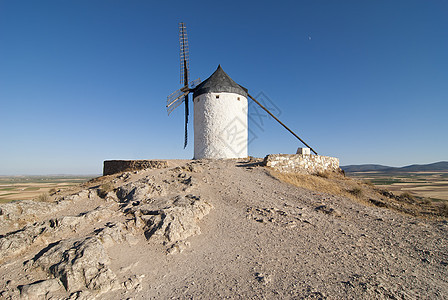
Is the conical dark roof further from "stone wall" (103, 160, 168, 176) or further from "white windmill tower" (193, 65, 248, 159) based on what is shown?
"stone wall" (103, 160, 168, 176)

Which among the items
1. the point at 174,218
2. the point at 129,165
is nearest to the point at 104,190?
the point at 174,218

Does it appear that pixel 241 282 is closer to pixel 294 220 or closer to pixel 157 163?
pixel 294 220

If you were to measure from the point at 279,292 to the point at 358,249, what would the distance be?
8.67 feet

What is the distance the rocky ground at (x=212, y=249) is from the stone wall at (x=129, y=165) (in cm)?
405

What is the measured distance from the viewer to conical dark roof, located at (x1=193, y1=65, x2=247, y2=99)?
16062 millimetres

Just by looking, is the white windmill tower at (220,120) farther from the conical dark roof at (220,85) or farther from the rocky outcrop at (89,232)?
the rocky outcrop at (89,232)

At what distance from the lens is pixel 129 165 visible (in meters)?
14.0

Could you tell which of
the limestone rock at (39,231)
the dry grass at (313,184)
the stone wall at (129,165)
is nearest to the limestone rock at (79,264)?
the limestone rock at (39,231)

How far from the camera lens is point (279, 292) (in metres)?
3.79

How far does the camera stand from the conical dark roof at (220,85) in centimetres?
1606

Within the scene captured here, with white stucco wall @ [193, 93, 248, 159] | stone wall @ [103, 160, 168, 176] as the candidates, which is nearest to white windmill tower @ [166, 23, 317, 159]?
white stucco wall @ [193, 93, 248, 159]

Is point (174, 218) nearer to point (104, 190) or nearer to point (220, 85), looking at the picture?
point (104, 190)

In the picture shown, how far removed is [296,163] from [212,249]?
897cm

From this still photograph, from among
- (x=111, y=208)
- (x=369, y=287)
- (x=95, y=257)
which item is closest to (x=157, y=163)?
(x=111, y=208)
